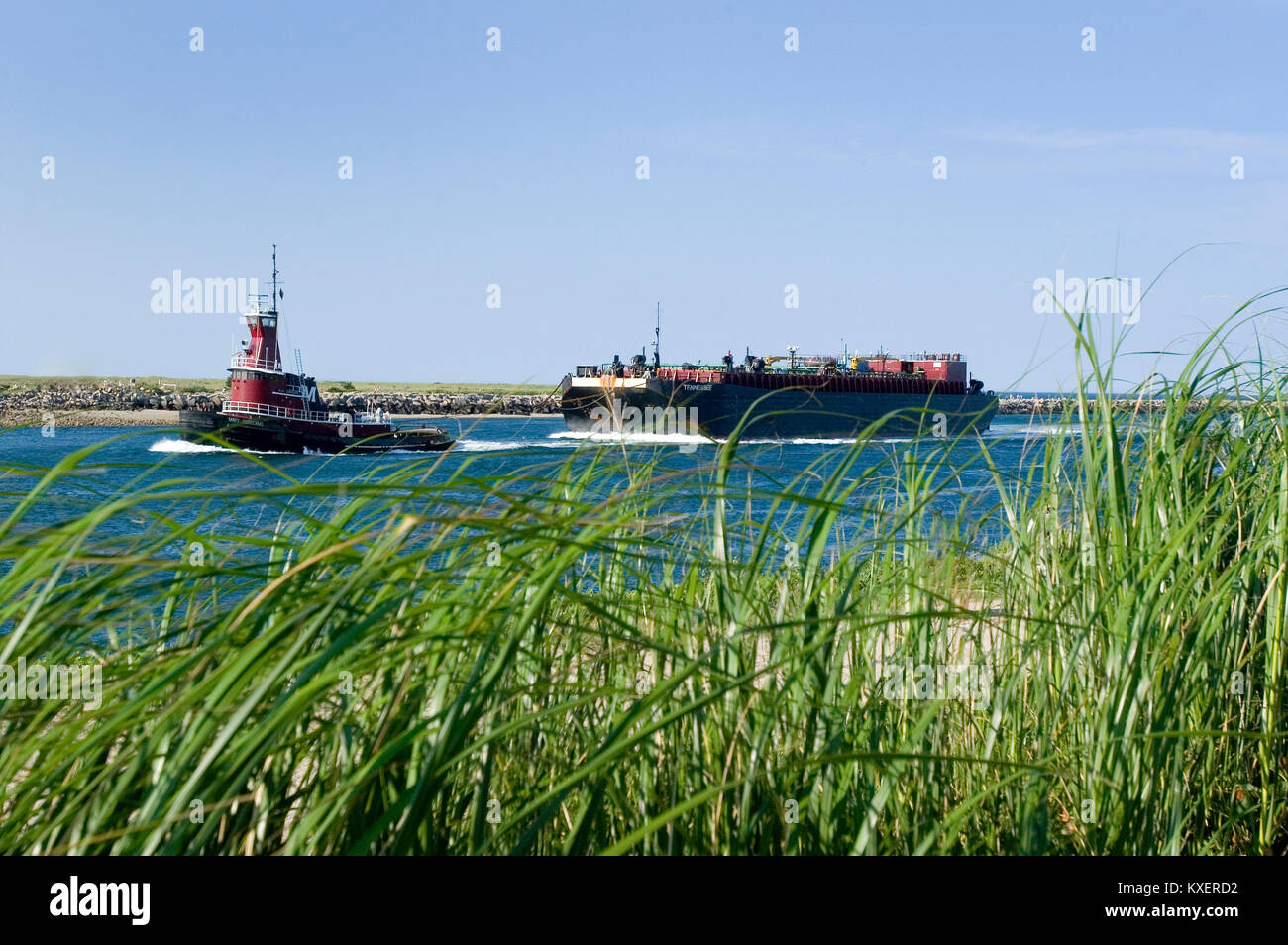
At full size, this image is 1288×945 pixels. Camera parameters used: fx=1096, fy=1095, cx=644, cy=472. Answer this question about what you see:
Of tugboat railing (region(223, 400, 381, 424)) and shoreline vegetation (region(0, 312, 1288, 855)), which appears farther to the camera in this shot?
tugboat railing (region(223, 400, 381, 424))

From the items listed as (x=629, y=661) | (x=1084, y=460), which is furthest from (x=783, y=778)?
(x=1084, y=460)

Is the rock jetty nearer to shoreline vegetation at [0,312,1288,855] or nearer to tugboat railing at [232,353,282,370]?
tugboat railing at [232,353,282,370]

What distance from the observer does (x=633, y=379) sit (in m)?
48.3

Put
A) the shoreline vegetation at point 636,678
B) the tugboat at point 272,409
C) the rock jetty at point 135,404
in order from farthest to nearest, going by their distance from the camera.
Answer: the rock jetty at point 135,404 → the tugboat at point 272,409 → the shoreline vegetation at point 636,678

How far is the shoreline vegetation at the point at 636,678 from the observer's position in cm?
143

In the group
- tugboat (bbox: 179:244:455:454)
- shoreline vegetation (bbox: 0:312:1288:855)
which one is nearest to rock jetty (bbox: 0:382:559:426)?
tugboat (bbox: 179:244:455:454)

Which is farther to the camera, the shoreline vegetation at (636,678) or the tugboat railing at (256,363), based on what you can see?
the tugboat railing at (256,363)

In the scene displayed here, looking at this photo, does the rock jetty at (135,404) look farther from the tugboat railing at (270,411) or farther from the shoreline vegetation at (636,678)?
the shoreline vegetation at (636,678)

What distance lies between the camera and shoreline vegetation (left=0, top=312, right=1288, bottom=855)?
4.69 feet

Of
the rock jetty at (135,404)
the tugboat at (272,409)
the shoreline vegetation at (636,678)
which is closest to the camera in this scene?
the shoreline vegetation at (636,678)

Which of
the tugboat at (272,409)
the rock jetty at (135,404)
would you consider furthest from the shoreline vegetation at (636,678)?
the rock jetty at (135,404)

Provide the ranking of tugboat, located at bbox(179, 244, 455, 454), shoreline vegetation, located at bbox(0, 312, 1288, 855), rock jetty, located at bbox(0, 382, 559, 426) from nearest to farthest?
shoreline vegetation, located at bbox(0, 312, 1288, 855)
tugboat, located at bbox(179, 244, 455, 454)
rock jetty, located at bbox(0, 382, 559, 426)

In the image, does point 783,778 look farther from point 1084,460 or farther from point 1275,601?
point 1275,601
